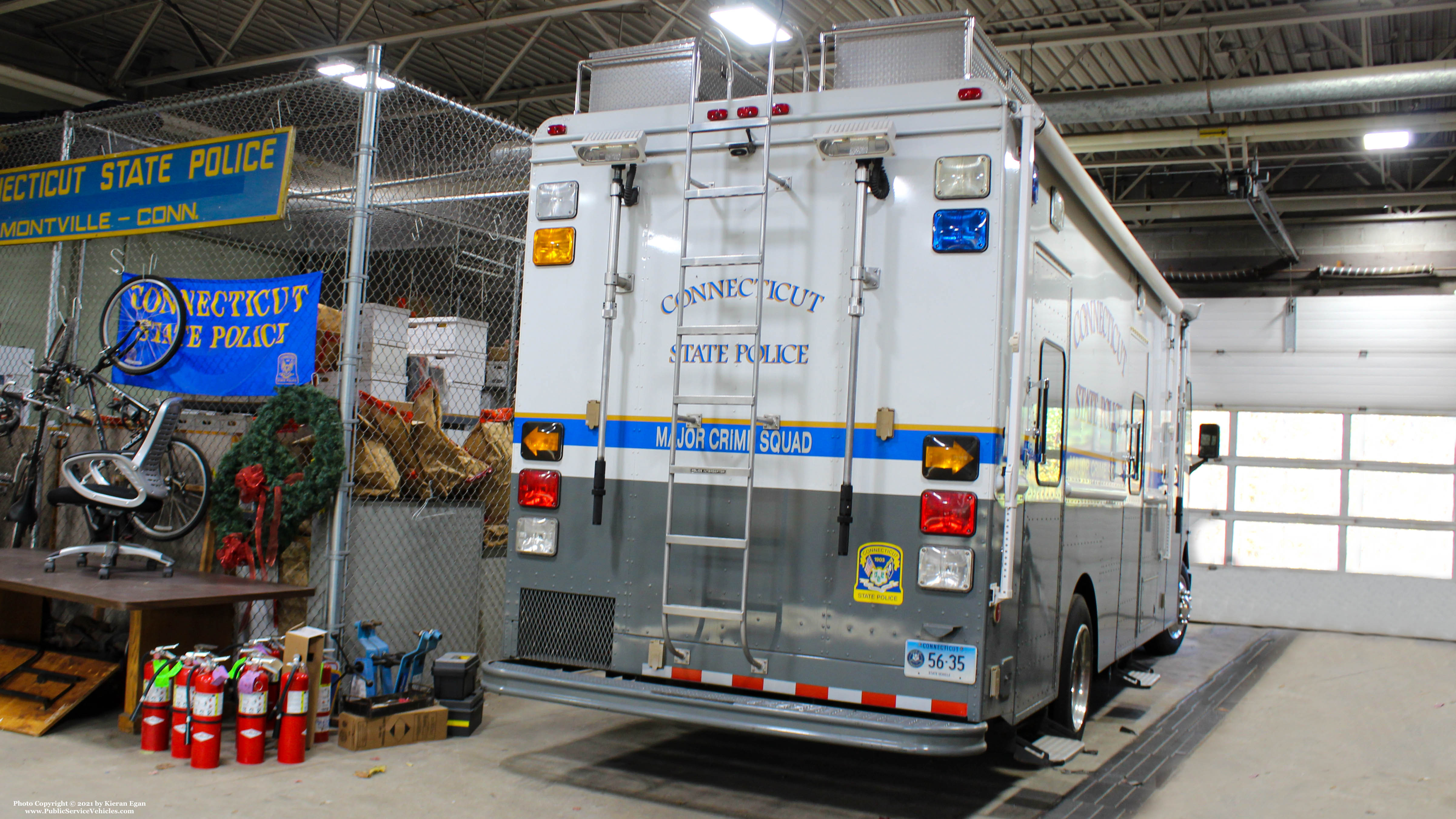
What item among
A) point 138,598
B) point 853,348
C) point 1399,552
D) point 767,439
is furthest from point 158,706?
point 1399,552

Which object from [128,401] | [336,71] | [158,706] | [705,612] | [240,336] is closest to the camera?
[705,612]

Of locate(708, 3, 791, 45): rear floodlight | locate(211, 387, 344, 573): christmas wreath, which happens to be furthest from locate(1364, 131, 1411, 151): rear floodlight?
locate(211, 387, 344, 573): christmas wreath

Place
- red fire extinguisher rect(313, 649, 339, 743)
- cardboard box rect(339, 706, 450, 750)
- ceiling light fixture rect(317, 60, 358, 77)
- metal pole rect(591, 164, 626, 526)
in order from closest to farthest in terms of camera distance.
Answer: metal pole rect(591, 164, 626, 526) → cardboard box rect(339, 706, 450, 750) → red fire extinguisher rect(313, 649, 339, 743) → ceiling light fixture rect(317, 60, 358, 77)

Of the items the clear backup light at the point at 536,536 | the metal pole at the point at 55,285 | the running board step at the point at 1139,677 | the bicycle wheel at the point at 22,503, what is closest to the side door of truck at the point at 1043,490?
the clear backup light at the point at 536,536

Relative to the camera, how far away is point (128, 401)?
6.72m

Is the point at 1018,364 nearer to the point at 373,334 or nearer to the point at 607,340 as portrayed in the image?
the point at 607,340

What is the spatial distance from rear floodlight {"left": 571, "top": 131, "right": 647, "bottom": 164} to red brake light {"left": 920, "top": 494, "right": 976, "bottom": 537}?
6.49ft

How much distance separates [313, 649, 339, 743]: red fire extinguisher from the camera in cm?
559

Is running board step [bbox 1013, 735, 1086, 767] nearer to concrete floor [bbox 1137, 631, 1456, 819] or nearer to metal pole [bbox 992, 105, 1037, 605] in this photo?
concrete floor [bbox 1137, 631, 1456, 819]

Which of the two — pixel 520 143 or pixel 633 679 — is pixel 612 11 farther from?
pixel 633 679

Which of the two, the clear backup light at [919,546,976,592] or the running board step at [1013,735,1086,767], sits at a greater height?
the clear backup light at [919,546,976,592]

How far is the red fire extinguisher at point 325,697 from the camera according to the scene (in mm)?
5586

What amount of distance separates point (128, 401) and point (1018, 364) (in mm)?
5439

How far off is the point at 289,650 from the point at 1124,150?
1283cm
